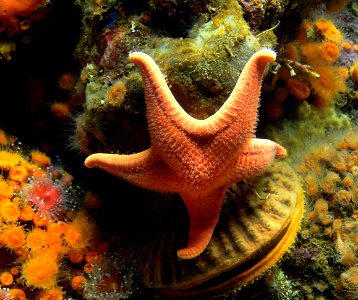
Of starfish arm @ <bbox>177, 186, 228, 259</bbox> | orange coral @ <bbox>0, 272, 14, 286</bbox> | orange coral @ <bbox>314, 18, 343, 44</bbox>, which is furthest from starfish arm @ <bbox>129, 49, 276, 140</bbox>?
orange coral @ <bbox>314, 18, 343, 44</bbox>

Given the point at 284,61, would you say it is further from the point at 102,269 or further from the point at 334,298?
the point at 102,269

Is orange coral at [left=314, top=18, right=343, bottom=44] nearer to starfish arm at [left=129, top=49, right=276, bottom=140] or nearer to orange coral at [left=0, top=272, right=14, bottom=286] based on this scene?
starfish arm at [left=129, top=49, right=276, bottom=140]

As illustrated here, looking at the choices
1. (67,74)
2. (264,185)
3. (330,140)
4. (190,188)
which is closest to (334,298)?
(264,185)

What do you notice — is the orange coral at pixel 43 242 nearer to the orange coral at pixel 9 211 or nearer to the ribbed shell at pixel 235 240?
the orange coral at pixel 9 211

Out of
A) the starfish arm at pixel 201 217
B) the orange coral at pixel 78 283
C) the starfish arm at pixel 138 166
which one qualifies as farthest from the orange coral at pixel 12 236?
the starfish arm at pixel 201 217

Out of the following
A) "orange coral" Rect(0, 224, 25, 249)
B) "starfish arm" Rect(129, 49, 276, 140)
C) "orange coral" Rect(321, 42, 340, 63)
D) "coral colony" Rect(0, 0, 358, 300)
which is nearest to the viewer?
"starfish arm" Rect(129, 49, 276, 140)

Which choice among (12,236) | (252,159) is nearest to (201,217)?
(252,159)

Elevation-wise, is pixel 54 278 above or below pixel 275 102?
below
